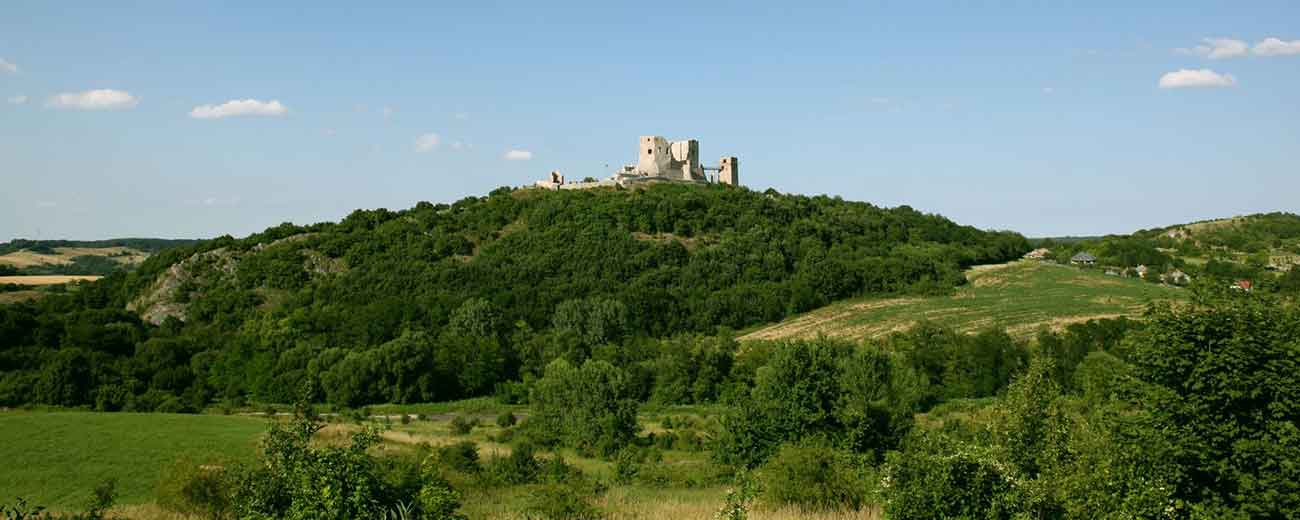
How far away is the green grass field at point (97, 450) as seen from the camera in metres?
22.8

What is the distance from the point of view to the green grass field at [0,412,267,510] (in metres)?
22.8

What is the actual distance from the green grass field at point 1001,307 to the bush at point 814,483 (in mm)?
42089

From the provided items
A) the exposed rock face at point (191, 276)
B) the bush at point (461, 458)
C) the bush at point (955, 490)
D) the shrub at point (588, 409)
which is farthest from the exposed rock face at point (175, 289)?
the bush at point (955, 490)

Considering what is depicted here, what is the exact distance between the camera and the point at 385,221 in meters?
91.3

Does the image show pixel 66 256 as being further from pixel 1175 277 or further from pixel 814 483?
pixel 814 483

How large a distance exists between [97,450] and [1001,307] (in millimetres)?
57755

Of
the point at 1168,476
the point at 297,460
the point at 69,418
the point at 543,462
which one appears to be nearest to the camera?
the point at 297,460

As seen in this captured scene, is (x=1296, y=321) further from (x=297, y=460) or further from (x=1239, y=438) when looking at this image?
(x=297, y=460)

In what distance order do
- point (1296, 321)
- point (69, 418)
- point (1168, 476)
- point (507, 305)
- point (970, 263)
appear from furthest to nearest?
point (970, 263)
point (507, 305)
point (69, 418)
point (1296, 321)
point (1168, 476)

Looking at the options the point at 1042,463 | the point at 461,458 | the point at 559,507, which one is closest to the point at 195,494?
the point at 559,507

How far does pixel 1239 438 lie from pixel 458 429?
29907 millimetres

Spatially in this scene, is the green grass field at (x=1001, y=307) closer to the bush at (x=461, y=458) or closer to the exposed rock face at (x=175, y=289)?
the bush at (x=461, y=458)

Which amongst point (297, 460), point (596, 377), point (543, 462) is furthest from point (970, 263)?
point (297, 460)

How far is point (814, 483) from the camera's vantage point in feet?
55.6
